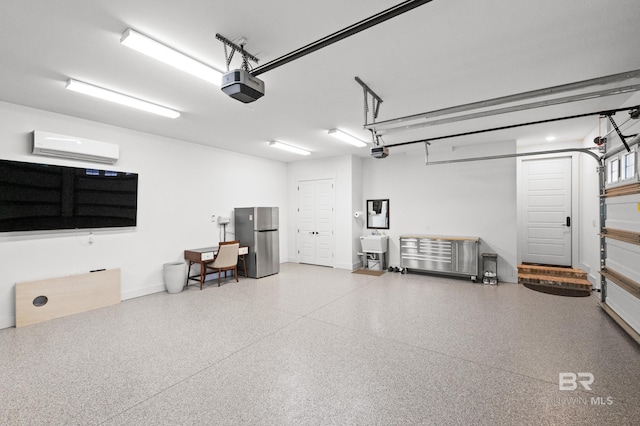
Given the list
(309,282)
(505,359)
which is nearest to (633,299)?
(505,359)

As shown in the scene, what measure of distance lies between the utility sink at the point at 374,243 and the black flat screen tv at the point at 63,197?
15.7 feet

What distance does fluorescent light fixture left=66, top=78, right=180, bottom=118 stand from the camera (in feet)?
9.85

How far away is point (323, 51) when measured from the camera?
2410mm

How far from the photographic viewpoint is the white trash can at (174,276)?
4887mm

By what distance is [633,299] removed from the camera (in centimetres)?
311

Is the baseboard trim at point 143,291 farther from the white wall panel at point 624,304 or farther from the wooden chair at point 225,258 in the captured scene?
the white wall panel at point 624,304

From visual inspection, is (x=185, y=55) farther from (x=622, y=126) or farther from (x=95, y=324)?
(x=622, y=126)

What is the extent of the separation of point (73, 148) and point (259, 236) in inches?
135

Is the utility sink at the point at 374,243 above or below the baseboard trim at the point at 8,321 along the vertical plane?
above

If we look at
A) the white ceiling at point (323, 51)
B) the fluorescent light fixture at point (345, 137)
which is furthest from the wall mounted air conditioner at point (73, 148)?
the fluorescent light fixture at point (345, 137)

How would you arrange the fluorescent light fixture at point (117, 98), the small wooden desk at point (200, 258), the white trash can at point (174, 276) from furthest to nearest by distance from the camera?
1. the small wooden desk at point (200, 258)
2. the white trash can at point (174, 276)
3. the fluorescent light fixture at point (117, 98)

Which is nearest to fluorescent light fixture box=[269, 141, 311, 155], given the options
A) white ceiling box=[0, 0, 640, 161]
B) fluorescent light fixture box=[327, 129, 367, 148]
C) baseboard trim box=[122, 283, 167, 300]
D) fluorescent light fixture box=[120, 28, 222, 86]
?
fluorescent light fixture box=[327, 129, 367, 148]

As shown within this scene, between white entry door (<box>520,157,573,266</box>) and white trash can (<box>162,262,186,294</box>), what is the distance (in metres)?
7.30

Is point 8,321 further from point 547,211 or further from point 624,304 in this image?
point 547,211
